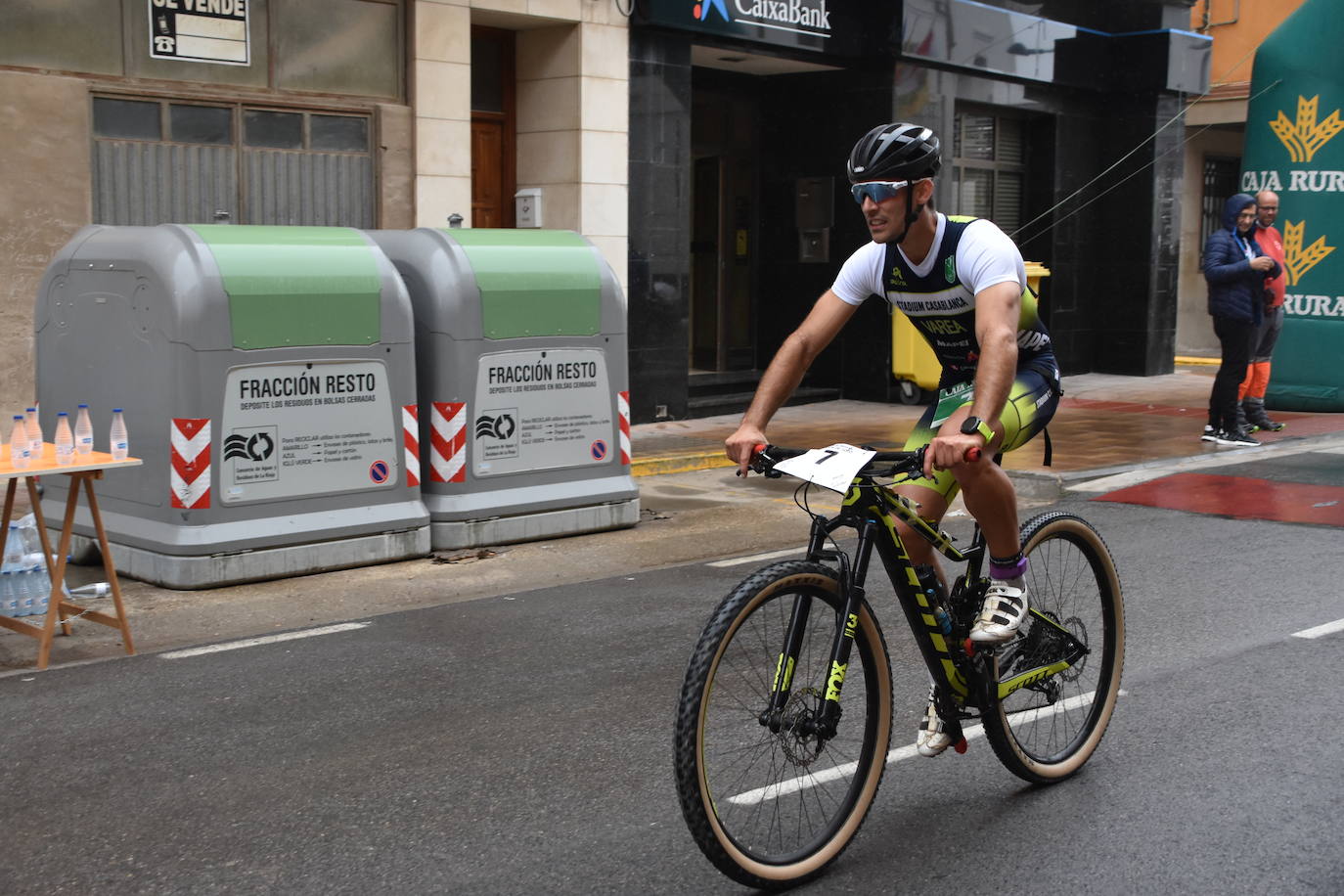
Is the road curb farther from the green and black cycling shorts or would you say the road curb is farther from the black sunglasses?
the black sunglasses

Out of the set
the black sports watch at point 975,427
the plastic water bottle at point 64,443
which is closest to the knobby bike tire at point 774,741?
the black sports watch at point 975,427

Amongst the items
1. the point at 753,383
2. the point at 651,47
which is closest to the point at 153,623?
the point at 651,47

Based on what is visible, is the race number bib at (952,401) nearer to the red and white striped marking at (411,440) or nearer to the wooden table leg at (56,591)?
the wooden table leg at (56,591)

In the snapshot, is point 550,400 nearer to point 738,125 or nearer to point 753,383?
point 753,383

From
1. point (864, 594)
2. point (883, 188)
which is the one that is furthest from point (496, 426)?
point (864, 594)

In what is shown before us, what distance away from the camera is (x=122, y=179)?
11.8 meters

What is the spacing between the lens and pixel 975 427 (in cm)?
396

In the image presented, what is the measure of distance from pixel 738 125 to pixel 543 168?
389cm

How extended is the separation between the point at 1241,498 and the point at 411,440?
585 centimetres


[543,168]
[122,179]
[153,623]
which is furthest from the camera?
[543,168]

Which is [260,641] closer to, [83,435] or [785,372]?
[83,435]

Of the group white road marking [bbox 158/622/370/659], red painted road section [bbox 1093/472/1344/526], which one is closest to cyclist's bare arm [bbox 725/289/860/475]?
white road marking [bbox 158/622/370/659]

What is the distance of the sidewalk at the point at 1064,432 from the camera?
486 inches

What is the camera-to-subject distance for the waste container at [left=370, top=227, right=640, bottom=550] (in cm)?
895
